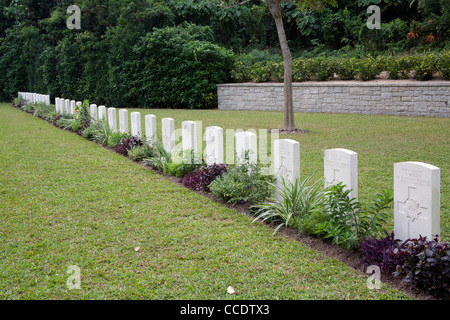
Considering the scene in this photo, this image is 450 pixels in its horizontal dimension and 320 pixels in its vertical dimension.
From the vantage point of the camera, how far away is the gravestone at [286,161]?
4664 mm

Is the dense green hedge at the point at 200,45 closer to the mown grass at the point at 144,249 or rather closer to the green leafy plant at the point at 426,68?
the green leafy plant at the point at 426,68

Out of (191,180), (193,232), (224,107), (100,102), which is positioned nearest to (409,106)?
(224,107)

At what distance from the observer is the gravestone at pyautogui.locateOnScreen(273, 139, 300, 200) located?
466 centimetres

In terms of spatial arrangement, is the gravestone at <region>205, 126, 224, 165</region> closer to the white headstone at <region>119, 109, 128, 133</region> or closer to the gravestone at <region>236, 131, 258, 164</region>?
the gravestone at <region>236, 131, 258, 164</region>

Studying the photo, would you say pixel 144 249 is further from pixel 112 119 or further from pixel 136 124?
pixel 112 119

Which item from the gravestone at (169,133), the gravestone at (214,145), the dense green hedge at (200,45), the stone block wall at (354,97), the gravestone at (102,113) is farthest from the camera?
the dense green hedge at (200,45)

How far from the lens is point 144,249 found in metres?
4.16

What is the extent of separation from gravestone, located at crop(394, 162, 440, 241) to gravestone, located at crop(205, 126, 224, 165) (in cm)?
302

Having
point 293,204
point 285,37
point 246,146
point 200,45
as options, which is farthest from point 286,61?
point 200,45

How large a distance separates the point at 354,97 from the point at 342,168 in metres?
10.7

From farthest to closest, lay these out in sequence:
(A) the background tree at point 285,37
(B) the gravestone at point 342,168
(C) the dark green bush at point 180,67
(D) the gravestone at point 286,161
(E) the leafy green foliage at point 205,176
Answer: (C) the dark green bush at point 180,67 → (A) the background tree at point 285,37 → (E) the leafy green foliage at point 205,176 → (D) the gravestone at point 286,161 → (B) the gravestone at point 342,168

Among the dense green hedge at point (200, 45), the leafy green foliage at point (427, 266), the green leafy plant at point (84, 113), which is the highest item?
the dense green hedge at point (200, 45)

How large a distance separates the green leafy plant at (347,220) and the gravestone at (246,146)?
60.2 inches

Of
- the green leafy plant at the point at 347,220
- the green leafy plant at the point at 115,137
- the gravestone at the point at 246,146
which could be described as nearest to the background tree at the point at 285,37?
the green leafy plant at the point at 115,137
